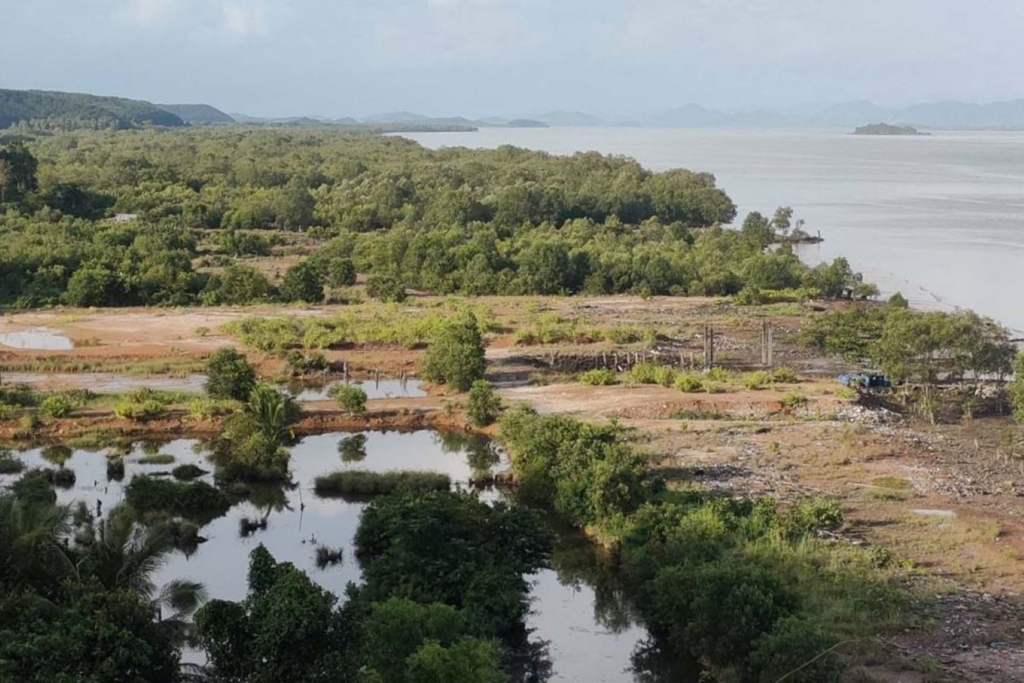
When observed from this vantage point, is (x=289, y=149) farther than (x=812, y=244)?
Yes

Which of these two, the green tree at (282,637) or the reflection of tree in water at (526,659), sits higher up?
the green tree at (282,637)

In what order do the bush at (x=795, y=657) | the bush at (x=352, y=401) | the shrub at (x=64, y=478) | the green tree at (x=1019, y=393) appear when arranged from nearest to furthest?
1. the bush at (x=795, y=657)
2. the shrub at (x=64, y=478)
3. the green tree at (x=1019, y=393)
4. the bush at (x=352, y=401)

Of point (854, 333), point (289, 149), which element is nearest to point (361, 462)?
point (854, 333)

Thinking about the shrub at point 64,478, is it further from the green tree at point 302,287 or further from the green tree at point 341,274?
the green tree at point 341,274

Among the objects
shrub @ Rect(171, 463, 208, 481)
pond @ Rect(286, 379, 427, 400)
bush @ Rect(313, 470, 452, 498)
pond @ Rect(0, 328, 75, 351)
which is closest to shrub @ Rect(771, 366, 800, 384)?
pond @ Rect(286, 379, 427, 400)

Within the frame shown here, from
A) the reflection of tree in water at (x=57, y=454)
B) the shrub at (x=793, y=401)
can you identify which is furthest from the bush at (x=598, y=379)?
the reflection of tree in water at (x=57, y=454)

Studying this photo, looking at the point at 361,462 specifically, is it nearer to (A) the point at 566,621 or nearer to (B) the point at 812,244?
(A) the point at 566,621

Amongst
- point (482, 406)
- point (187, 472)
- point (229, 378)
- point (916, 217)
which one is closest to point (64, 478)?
point (187, 472)

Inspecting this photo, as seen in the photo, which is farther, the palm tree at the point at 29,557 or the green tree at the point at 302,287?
the green tree at the point at 302,287
